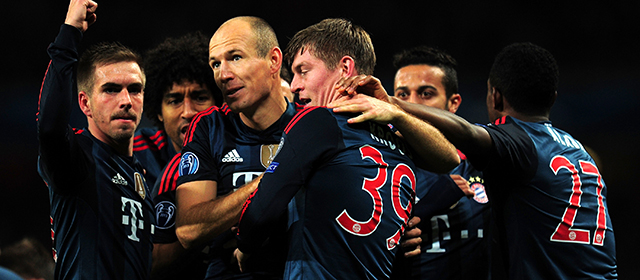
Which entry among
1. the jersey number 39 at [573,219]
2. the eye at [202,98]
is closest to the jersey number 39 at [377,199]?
the jersey number 39 at [573,219]

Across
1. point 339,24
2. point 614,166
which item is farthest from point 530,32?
point 339,24

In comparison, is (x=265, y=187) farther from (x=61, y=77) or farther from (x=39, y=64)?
(x=39, y=64)

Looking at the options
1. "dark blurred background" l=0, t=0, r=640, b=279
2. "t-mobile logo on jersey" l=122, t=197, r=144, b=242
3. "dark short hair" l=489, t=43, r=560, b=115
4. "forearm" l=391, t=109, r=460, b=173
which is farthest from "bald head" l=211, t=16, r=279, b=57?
"dark blurred background" l=0, t=0, r=640, b=279

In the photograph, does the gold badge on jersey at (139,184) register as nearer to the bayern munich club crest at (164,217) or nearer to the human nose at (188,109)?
the bayern munich club crest at (164,217)

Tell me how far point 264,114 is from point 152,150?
64.0 inches

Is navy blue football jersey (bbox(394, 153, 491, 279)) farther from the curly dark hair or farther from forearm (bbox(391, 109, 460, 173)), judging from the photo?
the curly dark hair

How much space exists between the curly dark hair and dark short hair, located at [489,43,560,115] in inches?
88.2

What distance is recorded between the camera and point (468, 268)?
146 inches

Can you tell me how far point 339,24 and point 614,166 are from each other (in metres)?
6.77

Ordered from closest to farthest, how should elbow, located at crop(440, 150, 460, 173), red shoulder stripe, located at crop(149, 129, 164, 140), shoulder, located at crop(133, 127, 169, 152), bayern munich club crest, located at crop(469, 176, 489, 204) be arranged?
elbow, located at crop(440, 150, 460, 173) < bayern munich club crest, located at crop(469, 176, 489, 204) < shoulder, located at crop(133, 127, 169, 152) < red shoulder stripe, located at crop(149, 129, 164, 140)

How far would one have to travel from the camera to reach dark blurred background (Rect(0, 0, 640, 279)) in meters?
8.07

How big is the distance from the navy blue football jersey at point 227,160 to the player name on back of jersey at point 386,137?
0.84 meters

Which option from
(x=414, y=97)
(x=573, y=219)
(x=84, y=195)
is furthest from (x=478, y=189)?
(x=84, y=195)

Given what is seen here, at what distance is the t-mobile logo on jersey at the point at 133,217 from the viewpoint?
302 cm
